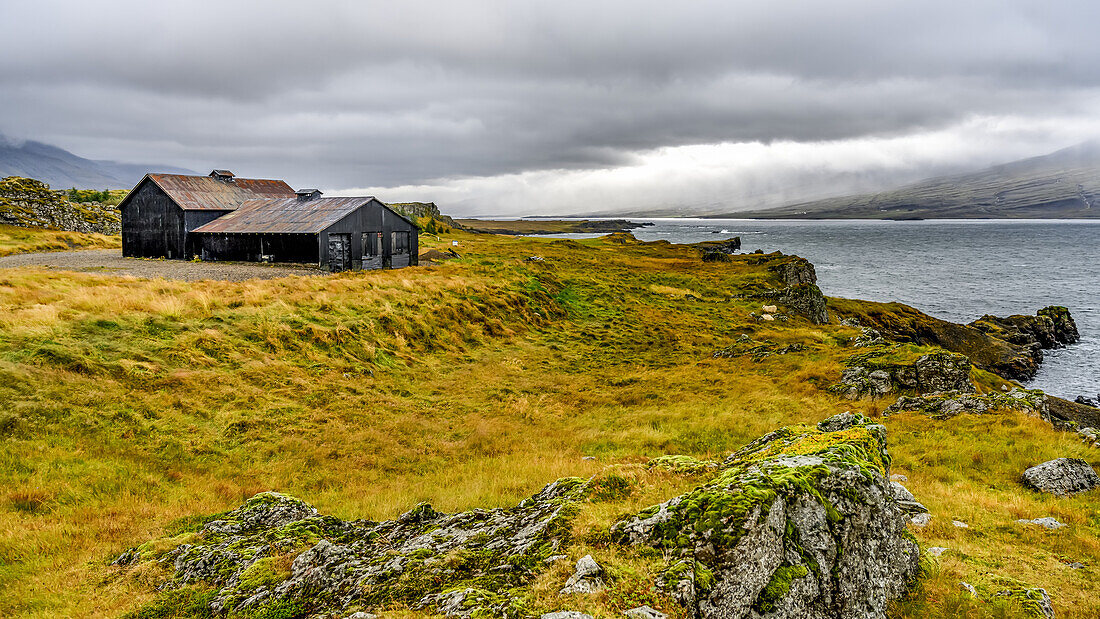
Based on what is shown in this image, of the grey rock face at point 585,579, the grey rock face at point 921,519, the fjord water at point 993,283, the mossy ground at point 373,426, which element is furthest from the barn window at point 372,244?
the fjord water at point 993,283

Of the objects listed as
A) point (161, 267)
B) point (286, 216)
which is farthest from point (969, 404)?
point (161, 267)

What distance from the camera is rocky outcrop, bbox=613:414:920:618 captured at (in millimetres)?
5770

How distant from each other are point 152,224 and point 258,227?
14121 millimetres

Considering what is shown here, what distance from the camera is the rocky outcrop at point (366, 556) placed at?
6.60 metres

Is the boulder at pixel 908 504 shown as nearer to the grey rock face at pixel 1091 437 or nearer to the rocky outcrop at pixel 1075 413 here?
the grey rock face at pixel 1091 437

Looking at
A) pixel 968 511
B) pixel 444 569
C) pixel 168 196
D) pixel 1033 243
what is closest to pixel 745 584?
pixel 444 569

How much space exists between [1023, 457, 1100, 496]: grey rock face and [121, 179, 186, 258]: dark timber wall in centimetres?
6113

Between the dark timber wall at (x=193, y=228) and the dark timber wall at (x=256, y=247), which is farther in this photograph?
the dark timber wall at (x=193, y=228)

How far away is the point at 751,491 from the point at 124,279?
3404 cm

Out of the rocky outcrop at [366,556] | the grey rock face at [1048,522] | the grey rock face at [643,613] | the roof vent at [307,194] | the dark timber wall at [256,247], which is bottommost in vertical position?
the grey rock face at [1048,522]

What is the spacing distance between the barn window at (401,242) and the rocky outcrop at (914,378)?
41177 millimetres

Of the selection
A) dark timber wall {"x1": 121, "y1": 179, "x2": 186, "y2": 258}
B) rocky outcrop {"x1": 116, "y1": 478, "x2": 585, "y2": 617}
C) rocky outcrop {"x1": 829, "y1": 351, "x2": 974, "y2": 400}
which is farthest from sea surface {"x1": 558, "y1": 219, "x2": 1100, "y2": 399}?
dark timber wall {"x1": 121, "y1": 179, "x2": 186, "y2": 258}

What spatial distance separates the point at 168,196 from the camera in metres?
50.7

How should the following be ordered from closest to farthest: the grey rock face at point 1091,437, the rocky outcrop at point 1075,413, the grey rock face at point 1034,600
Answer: the grey rock face at point 1034,600
the grey rock face at point 1091,437
the rocky outcrop at point 1075,413
